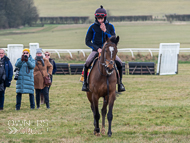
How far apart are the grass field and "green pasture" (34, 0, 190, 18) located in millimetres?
101629

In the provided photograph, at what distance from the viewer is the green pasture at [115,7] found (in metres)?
118

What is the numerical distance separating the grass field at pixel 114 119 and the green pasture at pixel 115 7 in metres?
102

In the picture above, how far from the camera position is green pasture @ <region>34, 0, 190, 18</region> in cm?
11788

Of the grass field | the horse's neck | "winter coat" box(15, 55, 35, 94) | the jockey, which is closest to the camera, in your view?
the grass field

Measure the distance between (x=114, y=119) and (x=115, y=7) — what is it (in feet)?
413

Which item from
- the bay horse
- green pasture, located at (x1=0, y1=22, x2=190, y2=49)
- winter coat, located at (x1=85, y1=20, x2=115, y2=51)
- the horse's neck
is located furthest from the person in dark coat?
green pasture, located at (x1=0, y1=22, x2=190, y2=49)

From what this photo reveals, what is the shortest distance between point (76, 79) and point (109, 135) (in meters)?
12.1

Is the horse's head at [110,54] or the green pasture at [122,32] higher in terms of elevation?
the horse's head at [110,54]

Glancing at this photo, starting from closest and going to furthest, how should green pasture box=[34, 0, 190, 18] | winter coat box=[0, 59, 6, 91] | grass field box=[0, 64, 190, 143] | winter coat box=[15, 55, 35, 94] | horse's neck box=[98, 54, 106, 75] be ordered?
grass field box=[0, 64, 190, 143] < horse's neck box=[98, 54, 106, 75] < winter coat box=[0, 59, 6, 91] < winter coat box=[15, 55, 35, 94] < green pasture box=[34, 0, 190, 18]

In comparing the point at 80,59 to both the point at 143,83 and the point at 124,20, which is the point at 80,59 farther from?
the point at 124,20

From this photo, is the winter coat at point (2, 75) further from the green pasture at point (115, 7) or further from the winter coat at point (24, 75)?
the green pasture at point (115, 7)

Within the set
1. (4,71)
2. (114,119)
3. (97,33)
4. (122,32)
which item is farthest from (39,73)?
(122,32)

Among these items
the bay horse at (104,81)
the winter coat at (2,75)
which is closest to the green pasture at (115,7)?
the winter coat at (2,75)

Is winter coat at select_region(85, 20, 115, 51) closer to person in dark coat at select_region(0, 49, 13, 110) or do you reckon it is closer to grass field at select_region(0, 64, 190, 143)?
grass field at select_region(0, 64, 190, 143)
